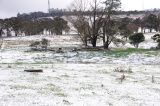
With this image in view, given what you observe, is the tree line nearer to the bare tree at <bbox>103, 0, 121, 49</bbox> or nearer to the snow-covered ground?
the bare tree at <bbox>103, 0, 121, 49</bbox>

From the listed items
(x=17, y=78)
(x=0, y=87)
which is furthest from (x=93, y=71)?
(x=0, y=87)

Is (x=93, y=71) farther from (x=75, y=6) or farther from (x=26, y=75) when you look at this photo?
(x=75, y=6)

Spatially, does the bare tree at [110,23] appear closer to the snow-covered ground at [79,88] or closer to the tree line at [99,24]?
the tree line at [99,24]

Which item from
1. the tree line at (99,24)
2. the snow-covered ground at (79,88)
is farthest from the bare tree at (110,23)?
the snow-covered ground at (79,88)

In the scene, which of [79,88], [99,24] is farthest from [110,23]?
[79,88]

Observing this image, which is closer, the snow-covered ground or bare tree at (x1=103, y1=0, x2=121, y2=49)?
the snow-covered ground

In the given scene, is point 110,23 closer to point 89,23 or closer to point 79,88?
point 89,23

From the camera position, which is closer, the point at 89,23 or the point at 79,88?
the point at 79,88

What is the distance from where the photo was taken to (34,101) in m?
12.9

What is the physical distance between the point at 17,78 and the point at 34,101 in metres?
5.18

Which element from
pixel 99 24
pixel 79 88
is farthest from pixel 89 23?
pixel 79 88

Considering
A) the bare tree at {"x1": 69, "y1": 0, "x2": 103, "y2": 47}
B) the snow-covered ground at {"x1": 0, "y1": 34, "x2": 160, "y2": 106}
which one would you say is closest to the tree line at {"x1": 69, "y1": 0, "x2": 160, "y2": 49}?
the bare tree at {"x1": 69, "y1": 0, "x2": 103, "y2": 47}

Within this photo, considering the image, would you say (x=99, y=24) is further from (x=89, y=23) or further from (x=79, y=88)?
(x=79, y=88)

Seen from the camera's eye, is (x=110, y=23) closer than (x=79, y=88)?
No
